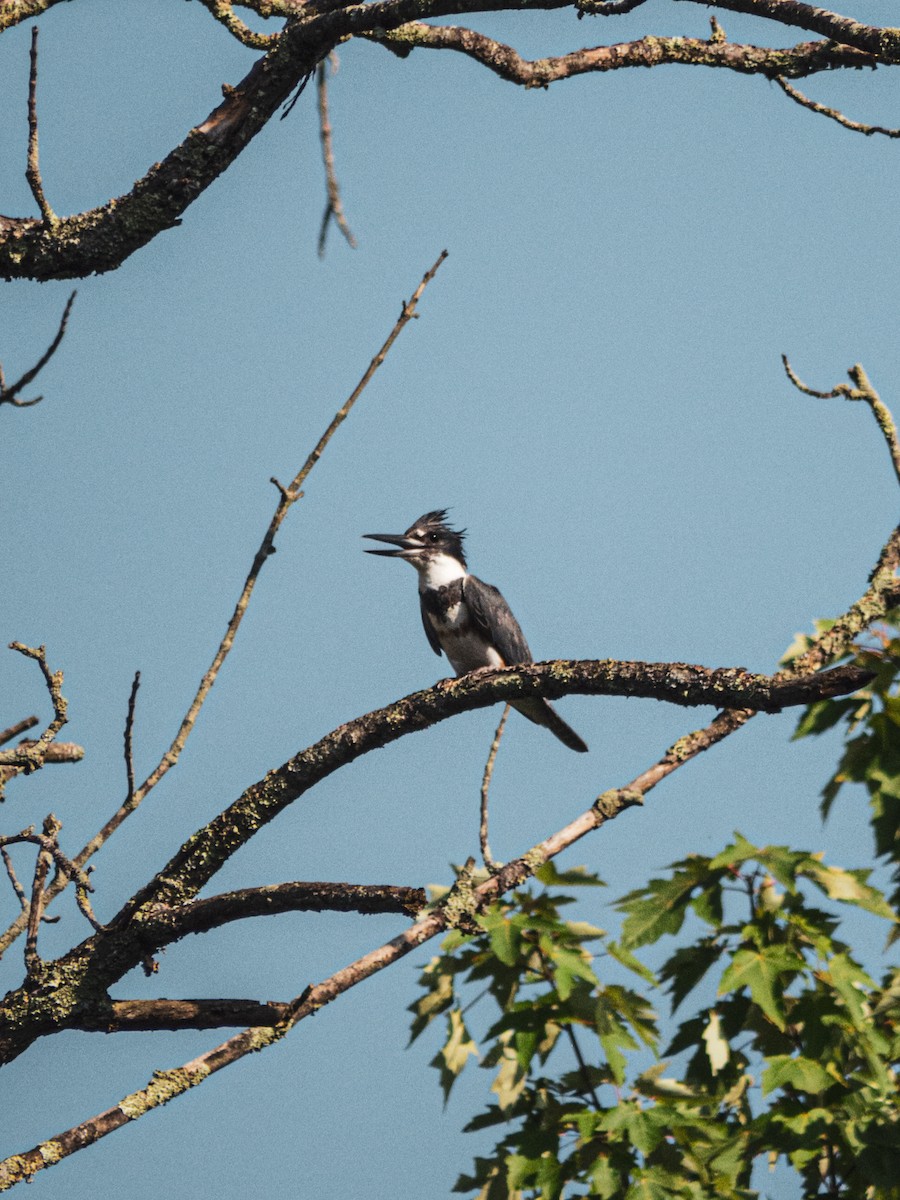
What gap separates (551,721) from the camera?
899 cm

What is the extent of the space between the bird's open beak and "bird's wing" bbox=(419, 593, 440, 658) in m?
0.32

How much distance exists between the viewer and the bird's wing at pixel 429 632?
9406 millimetres

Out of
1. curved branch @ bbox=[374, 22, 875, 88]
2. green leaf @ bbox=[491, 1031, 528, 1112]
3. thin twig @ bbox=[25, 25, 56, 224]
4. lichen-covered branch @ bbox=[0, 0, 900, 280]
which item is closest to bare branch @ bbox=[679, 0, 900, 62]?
lichen-covered branch @ bbox=[0, 0, 900, 280]

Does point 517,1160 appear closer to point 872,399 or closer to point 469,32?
point 872,399

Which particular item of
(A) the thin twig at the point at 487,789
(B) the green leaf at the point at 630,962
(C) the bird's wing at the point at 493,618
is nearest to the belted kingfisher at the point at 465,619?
(C) the bird's wing at the point at 493,618

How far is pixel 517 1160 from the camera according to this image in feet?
11.4

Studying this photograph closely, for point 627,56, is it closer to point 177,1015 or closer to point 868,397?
point 868,397

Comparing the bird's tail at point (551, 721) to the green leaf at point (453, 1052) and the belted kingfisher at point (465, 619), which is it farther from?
the green leaf at point (453, 1052)

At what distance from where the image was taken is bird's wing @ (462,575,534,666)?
8.91 meters

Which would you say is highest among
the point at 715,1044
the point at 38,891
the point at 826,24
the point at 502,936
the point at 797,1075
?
the point at 826,24

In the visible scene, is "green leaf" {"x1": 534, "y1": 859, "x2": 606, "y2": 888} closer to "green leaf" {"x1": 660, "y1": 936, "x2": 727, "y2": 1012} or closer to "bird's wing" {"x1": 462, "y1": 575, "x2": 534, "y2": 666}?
"green leaf" {"x1": 660, "y1": 936, "x2": 727, "y2": 1012}

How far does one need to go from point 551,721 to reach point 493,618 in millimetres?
763

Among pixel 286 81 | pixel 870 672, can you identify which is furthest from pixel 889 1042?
pixel 286 81

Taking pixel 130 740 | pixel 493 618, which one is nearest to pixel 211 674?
pixel 130 740
